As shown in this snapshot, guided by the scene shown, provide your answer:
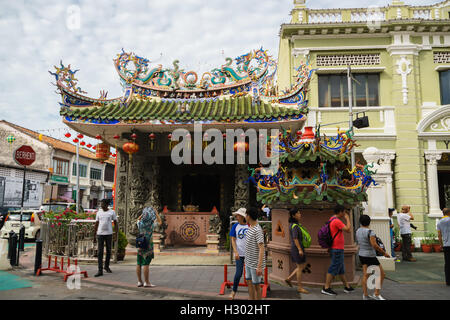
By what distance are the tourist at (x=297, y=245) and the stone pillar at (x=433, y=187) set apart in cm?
1084

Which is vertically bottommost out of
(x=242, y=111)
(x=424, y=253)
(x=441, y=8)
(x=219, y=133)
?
(x=424, y=253)

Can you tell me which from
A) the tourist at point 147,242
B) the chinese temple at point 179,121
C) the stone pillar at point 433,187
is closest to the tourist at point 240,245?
the tourist at point 147,242

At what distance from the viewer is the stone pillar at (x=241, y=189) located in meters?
11.9

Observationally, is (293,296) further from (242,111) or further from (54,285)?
(242,111)

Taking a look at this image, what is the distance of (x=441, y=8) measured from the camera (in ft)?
52.3

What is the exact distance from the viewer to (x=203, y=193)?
1370cm

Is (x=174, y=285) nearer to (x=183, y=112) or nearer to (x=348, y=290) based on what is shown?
(x=348, y=290)

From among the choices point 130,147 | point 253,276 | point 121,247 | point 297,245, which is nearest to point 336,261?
point 297,245

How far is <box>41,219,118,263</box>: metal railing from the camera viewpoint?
9281mm

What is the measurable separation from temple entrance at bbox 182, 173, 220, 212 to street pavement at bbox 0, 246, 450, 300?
4202mm

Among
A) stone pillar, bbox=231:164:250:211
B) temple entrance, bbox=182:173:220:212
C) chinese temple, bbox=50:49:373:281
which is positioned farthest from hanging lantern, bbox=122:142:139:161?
stone pillar, bbox=231:164:250:211
